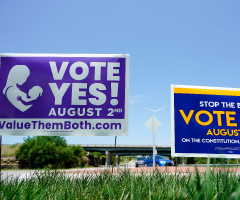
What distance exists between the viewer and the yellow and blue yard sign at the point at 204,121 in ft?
16.6

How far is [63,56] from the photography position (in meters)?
4.65

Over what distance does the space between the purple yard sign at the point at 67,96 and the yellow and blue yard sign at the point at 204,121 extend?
5.08 feet

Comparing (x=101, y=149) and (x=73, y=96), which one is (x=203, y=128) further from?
(x=101, y=149)

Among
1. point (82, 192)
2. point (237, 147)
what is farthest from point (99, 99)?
point (237, 147)

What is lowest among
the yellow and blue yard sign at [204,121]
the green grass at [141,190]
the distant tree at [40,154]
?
the distant tree at [40,154]

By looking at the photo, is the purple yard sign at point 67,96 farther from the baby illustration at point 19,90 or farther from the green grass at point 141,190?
the green grass at point 141,190

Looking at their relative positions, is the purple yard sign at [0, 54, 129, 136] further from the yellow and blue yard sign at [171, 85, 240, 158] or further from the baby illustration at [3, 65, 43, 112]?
the yellow and blue yard sign at [171, 85, 240, 158]

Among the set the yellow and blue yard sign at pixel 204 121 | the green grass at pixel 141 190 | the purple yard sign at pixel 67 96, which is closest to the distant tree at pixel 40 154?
the purple yard sign at pixel 67 96

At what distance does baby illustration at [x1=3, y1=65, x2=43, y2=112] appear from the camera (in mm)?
4488

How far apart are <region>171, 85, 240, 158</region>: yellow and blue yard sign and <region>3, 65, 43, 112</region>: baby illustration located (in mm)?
3280

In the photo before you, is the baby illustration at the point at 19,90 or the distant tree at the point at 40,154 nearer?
the baby illustration at the point at 19,90

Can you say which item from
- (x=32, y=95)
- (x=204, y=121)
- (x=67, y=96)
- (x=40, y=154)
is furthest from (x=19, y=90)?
(x=40, y=154)

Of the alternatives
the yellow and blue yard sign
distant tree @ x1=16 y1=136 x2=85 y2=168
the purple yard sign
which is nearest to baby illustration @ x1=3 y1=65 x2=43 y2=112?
the purple yard sign

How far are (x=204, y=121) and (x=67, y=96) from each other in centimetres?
338
